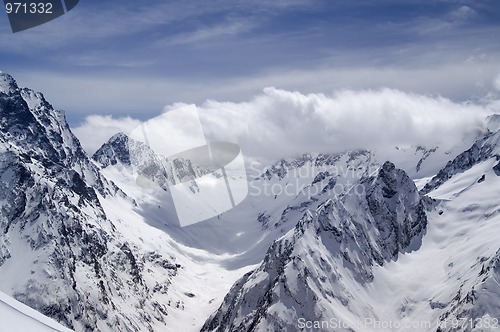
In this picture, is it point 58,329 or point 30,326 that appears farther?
point 58,329

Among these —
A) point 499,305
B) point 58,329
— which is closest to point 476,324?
point 499,305

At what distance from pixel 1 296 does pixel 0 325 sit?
2.63 meters

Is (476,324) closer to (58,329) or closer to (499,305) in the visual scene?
(499,305)

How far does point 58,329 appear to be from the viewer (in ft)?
48.6

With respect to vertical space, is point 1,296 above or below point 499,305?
above

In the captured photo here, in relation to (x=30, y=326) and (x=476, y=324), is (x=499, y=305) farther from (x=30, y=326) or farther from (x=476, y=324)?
(x=30, y=326)

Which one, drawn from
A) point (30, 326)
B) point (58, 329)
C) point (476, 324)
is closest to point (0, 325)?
point (30, 326)

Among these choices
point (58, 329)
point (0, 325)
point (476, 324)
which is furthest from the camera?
point (476, 324)

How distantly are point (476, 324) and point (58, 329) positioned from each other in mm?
215595

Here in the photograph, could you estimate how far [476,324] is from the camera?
19750 centimetres

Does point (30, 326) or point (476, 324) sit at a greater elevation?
point (30, 326)

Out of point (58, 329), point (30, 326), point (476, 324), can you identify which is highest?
point (30, 326)

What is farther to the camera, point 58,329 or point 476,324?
point 476,324

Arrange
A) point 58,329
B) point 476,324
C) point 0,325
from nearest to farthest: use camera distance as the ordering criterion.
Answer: point 0,325 < point 58,329 < point 476,324
